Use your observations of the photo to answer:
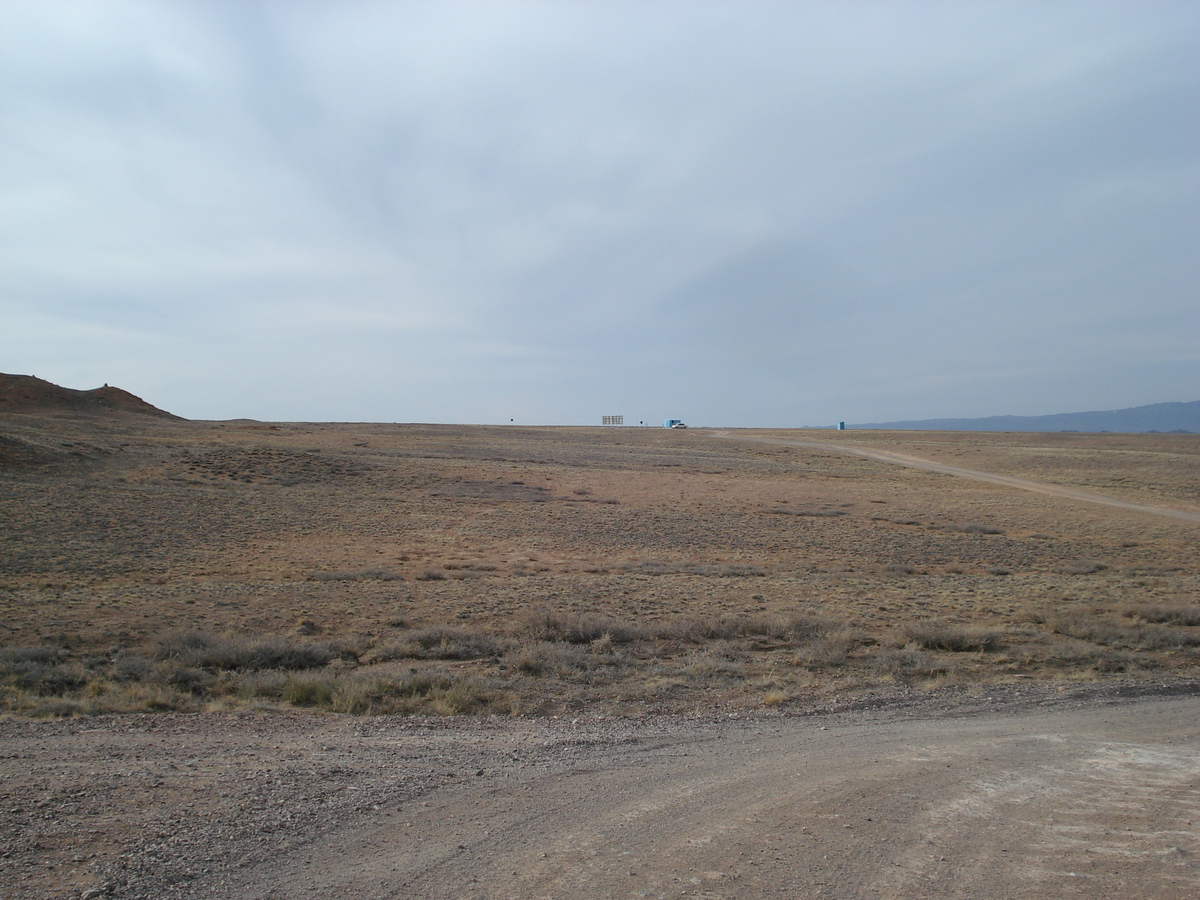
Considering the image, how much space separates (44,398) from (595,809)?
7975 cm

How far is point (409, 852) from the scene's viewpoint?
5191 mm

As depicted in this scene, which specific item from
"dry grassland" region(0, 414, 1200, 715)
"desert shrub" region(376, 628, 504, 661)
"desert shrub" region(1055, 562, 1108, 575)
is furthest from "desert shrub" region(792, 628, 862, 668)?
"desert shrub" region(1055, 562, 1108, 575)

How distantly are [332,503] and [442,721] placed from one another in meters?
23.0

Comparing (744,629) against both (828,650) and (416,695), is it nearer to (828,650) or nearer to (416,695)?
(828,650)

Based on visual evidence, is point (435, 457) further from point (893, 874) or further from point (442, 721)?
point (893, 874)

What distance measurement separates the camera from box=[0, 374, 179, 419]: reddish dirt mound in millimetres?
64062

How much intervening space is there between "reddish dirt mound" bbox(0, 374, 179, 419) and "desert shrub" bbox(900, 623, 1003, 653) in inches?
2884

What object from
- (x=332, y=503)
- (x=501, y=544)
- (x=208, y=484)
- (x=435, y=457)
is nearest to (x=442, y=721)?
(x=501, y=544)

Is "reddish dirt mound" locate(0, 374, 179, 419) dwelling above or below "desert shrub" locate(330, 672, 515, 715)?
above

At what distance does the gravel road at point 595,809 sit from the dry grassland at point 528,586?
1816mm

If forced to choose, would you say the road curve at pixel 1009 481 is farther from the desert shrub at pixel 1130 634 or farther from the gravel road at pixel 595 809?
the gravel road at pixel 595 809

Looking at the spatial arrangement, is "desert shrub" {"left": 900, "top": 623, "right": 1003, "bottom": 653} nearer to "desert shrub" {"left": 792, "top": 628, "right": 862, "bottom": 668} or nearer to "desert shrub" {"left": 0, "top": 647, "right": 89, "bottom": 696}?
"desert shrub" {"left": 792, "top": 628, "right": 862, "bottom": 668}

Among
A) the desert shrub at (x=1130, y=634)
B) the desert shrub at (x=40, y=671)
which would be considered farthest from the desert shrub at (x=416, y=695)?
the desert shrub at (x=1130, y=634)

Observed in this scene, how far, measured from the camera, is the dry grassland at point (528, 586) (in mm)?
10891
